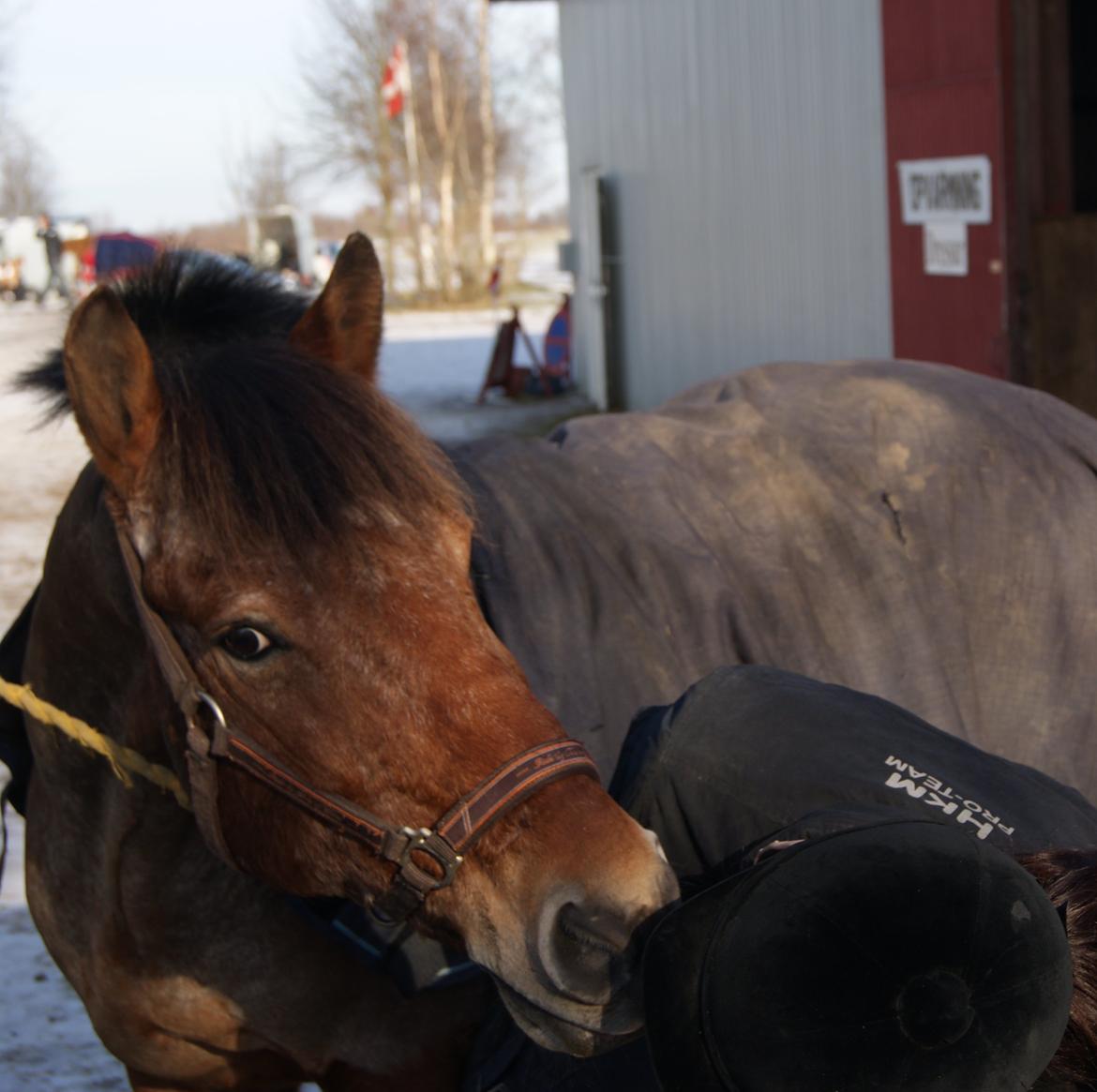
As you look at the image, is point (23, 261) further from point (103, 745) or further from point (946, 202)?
point (103, 745)

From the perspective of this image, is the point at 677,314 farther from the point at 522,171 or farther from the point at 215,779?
the point at 522,171

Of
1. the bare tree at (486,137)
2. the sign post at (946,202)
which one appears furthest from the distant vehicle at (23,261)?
the sign post at (946,202)

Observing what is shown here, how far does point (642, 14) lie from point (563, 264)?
3344 mm

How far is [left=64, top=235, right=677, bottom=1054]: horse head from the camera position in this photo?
1.42 m

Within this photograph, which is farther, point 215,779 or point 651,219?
point 651,219

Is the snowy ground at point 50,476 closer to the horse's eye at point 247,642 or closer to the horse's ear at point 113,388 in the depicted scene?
the horse's ear at point 113,388

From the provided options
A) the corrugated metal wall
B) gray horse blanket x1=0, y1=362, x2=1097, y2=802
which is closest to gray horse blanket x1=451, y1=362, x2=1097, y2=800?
gray horse blanket x1=0, y1=362, x2=1097, y2=802

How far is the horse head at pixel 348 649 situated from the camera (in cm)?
142

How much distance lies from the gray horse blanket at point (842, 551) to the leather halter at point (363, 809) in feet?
2.18

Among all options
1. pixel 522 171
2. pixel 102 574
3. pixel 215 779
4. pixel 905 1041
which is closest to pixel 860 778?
pixel 905 1041

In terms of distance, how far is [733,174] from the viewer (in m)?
8.83

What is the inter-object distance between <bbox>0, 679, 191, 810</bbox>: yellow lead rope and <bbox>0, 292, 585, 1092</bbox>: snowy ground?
414 millimetres

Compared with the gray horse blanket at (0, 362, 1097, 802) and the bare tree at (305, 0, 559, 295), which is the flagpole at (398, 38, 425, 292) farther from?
the gray horse blanket at (0, 362, 1097, 802)

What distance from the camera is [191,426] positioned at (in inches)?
64.9
